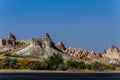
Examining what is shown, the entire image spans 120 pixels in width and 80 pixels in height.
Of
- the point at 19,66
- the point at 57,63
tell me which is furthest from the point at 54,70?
the point at 19,66

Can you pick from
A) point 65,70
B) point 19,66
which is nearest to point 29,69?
point 19,66

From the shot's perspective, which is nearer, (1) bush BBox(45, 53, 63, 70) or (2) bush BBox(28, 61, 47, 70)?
(2) bush BBox(28, 61, 47, 70)

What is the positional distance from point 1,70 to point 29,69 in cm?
1296

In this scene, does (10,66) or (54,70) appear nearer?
(10,66)

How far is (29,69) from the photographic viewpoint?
613 ft

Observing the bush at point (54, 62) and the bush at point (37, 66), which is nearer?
the bush at point (37, 66)

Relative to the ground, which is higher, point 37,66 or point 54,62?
point 54,62

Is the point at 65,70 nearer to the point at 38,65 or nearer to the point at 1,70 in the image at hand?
the point at 38,65

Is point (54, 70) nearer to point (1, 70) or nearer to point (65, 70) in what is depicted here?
point (65, 70)

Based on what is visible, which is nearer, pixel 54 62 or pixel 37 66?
pixel 37 66

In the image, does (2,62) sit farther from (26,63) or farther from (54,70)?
(54,70)

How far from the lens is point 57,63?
639 ft

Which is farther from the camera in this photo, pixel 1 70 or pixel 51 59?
pixel 51 59

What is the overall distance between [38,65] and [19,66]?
10283mm
